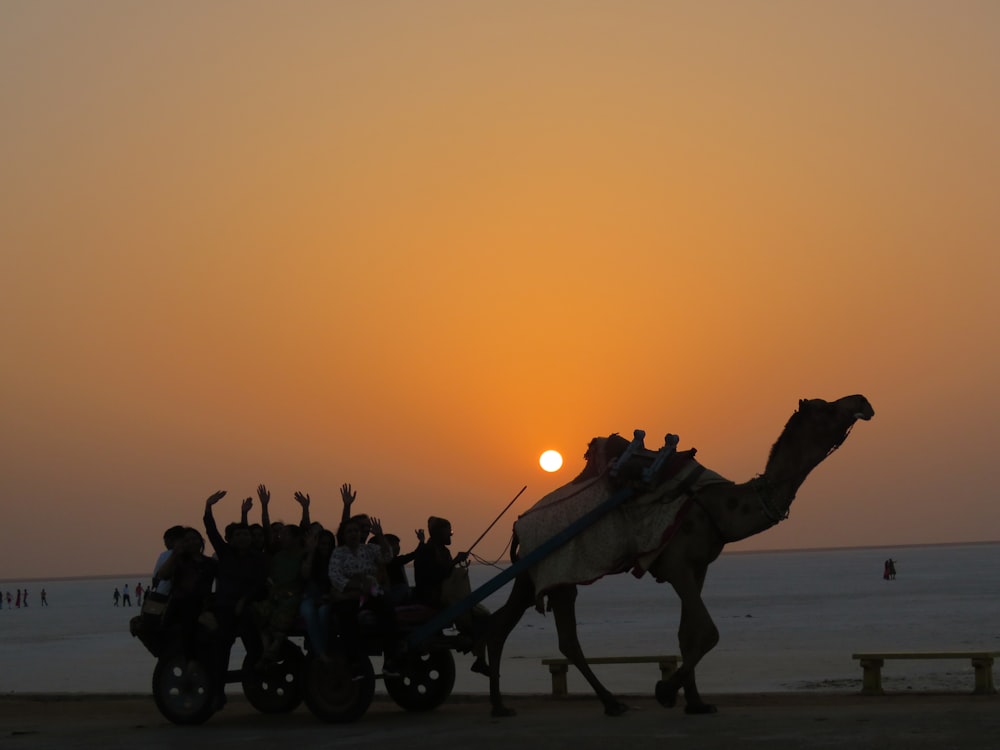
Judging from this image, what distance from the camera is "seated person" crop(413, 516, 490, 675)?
55.1 ft

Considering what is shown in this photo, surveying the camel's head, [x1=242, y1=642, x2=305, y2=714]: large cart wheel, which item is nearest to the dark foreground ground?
[x1=242, y1=642, x2=305, y2=714]: large cart wheel

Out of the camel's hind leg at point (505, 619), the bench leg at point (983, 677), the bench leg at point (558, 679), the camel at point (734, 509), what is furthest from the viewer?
the bench leg at point (558, 679)

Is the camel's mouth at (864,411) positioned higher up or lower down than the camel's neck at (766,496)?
higher up

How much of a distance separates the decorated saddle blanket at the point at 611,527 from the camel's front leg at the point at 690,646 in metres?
0.61

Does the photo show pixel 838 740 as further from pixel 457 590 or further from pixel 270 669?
pixel 270 669

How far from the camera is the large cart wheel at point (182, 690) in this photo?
1678 cm

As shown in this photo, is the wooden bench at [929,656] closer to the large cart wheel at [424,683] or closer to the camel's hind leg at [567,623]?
the camel's hind leg at [567,623]

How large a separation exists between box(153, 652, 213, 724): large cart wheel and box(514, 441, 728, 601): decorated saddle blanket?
12.7 feet

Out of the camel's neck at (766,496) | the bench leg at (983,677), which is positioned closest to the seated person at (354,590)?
the camel's neck at (766,496)

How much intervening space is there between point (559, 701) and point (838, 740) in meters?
6.94

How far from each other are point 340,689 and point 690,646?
3834mm

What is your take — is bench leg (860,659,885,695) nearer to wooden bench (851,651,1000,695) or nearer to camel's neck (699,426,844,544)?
wooden bench (851,651,1000,695)

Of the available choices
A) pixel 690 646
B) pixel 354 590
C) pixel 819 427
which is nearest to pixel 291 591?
pixel 354 590

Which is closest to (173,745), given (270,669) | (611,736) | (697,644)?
(270,669)
